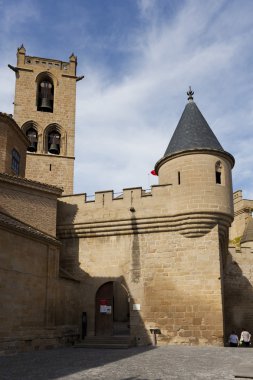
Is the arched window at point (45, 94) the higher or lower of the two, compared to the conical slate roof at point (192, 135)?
higher

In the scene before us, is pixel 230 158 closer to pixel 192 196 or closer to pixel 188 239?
pixel 192 196

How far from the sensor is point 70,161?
32.1 metres

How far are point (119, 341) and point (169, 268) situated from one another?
3.76 metres

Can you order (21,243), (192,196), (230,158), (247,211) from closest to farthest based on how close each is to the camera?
→ (21,243), (192,196), (230,158), (247,211)

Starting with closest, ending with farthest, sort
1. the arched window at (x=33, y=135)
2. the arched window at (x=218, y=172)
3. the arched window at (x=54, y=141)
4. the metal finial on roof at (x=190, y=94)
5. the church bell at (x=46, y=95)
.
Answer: the arched window at (x=218, y=172)
the metal finial on roof at (x=190, y=94)
the arched window at (x=33, y=135)
the arched window at (x=54, y=141)
the church bell at (x=46, y=95)

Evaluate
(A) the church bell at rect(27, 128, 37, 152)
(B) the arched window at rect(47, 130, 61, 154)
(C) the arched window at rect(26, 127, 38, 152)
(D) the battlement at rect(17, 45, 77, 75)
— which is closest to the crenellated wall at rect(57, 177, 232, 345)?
(B) the arched window at rect(47, 130, 61, 154)

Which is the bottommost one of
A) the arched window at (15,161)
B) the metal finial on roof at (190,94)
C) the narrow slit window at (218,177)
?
the narrow slit window at (218,177)

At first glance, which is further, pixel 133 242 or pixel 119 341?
pixel 133 242

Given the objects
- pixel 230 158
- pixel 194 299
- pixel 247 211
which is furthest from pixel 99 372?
pixel 247 211

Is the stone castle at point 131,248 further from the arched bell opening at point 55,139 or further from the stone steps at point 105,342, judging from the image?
the arched bell opening at point 55,139

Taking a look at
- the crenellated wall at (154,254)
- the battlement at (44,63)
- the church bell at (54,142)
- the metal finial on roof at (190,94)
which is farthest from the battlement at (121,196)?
the battlement at (44,63)

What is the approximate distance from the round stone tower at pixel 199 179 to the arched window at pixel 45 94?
15.6 m

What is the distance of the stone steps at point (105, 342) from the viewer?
17.2 m

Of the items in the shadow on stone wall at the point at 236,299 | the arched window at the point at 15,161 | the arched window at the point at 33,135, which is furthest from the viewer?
the arched window at the point at 33,135
